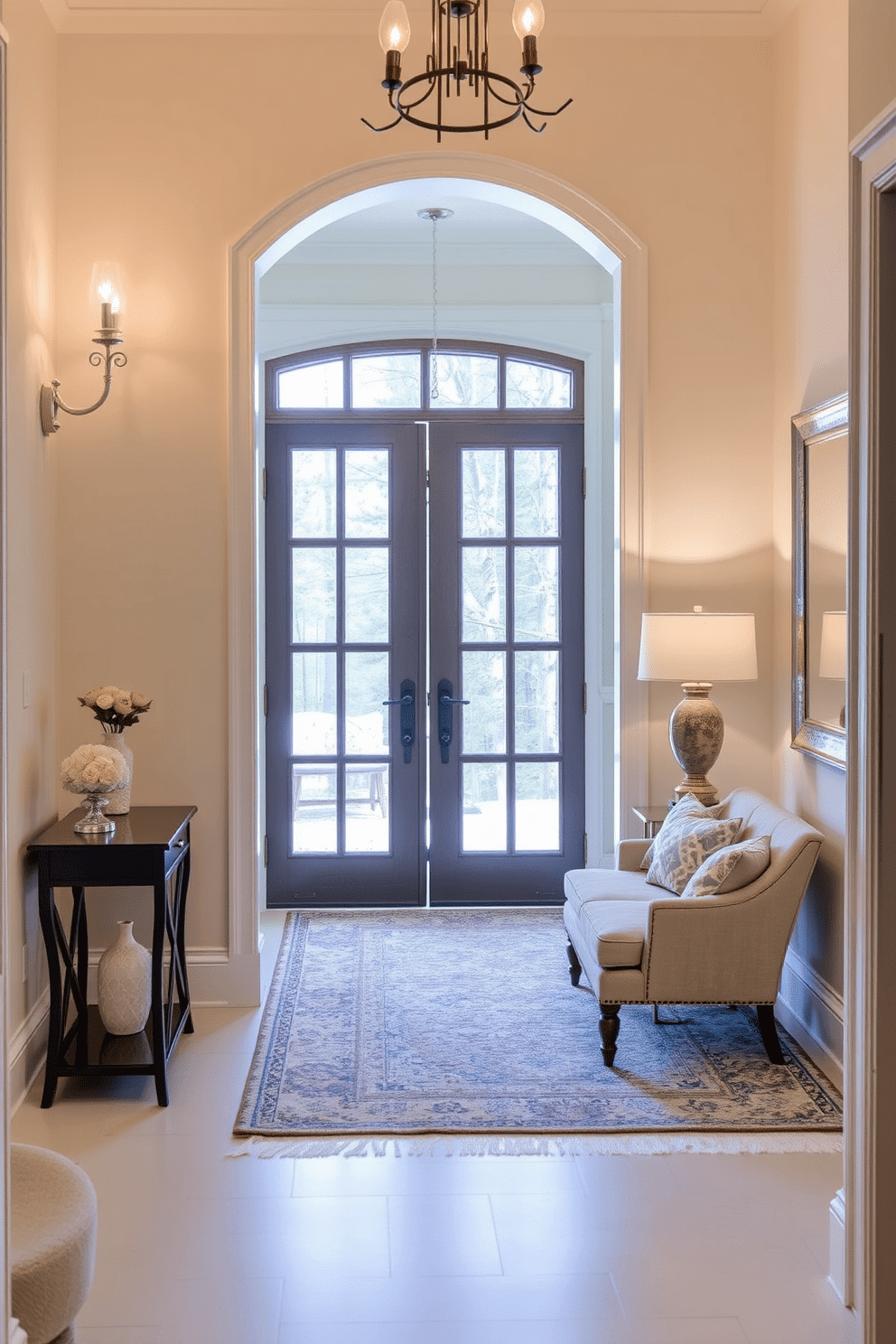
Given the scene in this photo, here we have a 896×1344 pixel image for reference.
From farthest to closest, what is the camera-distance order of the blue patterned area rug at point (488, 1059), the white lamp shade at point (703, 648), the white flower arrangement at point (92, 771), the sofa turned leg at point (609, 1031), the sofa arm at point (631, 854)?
1. the sofa arm at point (631, 854)
2. the white lamp shade at point (703, 648)
3. the sofa turned leg at point (609, 1031)
4. the white flower arrangement at point (92, 771)
5. the blue patterned area rug at point (488, 1059)

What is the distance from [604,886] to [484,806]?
1.86 m

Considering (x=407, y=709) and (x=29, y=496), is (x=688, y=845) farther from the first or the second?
(x=29, y=496)

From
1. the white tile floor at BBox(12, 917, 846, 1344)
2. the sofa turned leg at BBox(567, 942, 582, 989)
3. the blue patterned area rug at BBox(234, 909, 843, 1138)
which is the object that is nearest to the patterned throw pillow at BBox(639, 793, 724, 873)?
the sofa turned leg at BBox(567, 942, 582, 989)

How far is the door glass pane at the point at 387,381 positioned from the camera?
616cm

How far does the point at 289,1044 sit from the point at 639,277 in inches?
118

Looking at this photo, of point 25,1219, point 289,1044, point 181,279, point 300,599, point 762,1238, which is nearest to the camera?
point 25,1219

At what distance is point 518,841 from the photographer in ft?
20.2

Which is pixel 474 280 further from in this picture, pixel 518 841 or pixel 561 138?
pixel 518 841

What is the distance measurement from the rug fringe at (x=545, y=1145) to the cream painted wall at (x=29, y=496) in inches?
36.4

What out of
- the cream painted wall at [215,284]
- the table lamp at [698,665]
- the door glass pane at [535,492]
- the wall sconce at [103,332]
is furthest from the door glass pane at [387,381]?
the table lamp at [698,665]

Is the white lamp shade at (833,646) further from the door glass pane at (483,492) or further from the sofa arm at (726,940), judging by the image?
the door glass pane at (483,492)

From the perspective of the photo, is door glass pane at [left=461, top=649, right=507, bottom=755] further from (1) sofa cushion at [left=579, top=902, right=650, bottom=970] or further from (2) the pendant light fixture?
(1) sofa cushion at [left=579, top=902, right=650, bottom=970]

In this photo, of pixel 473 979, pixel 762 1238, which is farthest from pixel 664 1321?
pixel 473 979

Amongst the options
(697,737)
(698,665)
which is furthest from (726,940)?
(698,665)
